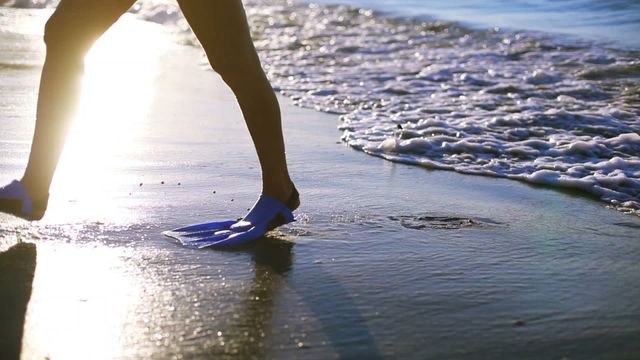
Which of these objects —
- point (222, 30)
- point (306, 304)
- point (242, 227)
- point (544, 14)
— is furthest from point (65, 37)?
point (544, 14)

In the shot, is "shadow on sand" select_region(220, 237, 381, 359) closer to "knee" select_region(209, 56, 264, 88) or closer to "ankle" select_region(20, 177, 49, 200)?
"knee" select_region(209, 56, 264, 88)

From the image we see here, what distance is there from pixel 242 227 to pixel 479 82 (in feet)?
15.5

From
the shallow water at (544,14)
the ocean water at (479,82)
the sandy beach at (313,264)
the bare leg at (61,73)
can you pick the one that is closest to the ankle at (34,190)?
the bare leg at (61,73)

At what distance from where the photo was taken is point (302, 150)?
16.6 feet

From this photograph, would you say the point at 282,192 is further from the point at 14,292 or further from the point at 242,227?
the point at 14,292

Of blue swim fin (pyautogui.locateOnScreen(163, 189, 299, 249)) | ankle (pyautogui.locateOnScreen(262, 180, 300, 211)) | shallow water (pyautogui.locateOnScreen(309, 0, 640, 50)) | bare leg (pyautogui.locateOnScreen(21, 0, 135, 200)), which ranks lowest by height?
shallow water (pyautogui.locateOnScreen(309, 0, 640, 50))

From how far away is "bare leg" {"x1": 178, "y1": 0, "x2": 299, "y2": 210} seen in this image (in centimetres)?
317

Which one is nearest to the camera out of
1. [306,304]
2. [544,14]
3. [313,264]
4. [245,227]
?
[306,304]

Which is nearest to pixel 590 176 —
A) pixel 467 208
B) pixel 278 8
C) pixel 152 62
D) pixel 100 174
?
pixel 467 208

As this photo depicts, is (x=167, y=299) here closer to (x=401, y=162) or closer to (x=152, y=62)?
(x=401, y=162)

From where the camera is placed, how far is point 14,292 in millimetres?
2689

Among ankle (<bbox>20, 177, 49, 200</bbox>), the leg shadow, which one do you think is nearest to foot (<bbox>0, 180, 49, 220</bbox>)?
ankle (<bbox>20, 177, 49, 200</bbox>)

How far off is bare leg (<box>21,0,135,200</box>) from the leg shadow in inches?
11.1

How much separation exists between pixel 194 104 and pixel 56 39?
3147 mm
